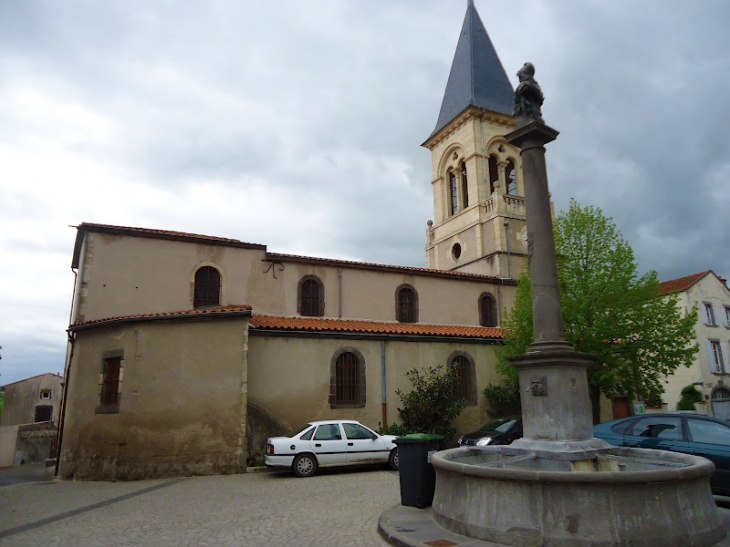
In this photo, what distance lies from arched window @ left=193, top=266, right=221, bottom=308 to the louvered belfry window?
17.1 ft

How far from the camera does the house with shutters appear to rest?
3278 cm

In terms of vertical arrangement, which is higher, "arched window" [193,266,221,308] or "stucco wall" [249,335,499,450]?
"arched window" [193,266,221,308]

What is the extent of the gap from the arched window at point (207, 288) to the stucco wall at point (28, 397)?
2616cm

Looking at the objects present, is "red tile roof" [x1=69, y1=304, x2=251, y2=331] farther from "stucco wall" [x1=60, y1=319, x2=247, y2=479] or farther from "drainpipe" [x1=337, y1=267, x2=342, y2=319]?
"drainpipe" [x1=337, y1=267, x2=342, y2=319]

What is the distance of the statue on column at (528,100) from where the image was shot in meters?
9.45

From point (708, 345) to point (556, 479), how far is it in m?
35.7

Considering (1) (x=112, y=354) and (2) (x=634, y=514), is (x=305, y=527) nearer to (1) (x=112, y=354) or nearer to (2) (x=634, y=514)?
(2) (x=634, y=514)

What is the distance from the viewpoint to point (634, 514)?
538 centimetres

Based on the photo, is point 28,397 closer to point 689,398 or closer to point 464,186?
point 464,186

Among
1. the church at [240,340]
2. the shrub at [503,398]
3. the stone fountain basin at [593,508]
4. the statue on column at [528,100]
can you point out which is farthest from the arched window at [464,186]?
the stone fountain basin at [593,508]

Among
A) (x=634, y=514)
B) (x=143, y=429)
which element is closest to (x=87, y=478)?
(x=143, y=429)

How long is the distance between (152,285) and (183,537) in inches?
495

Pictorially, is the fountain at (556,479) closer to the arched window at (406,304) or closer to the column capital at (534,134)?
the column capital at (534,134)

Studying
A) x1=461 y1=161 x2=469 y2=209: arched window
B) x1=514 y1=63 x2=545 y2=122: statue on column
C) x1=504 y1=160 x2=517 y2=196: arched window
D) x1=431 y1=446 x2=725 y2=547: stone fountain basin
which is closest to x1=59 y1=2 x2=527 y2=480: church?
x1=461 y1=161 x2=469 y2=209: arched window
